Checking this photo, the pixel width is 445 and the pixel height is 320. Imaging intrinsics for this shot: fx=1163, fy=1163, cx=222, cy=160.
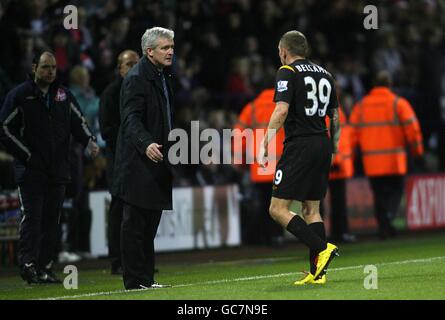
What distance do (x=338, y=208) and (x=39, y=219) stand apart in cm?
685

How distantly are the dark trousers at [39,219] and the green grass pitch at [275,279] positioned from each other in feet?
1.10

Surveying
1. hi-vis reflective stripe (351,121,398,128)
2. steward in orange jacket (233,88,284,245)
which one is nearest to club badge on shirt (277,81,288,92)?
steward in orange jacket (233,88,284,245)

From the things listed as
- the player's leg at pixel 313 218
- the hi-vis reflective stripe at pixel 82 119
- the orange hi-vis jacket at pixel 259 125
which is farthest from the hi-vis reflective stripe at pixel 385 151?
the player's leg at pixel 313 218

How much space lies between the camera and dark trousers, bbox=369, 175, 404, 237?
17.6 metres

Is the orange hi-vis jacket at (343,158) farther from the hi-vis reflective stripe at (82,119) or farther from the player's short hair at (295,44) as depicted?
the player's short hair at (295,44)

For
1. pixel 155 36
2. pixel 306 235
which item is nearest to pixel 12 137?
pixel 155 36

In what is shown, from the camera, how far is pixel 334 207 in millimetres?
17219

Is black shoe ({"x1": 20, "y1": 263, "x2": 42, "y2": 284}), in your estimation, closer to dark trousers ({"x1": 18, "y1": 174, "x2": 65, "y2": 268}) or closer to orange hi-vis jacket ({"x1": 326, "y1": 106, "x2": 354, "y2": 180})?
dark trousers ({"x1": 18, "y1": 174, "x2": 65, "y2": 268})

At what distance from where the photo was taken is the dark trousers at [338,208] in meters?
17.2

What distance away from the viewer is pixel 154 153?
945cm

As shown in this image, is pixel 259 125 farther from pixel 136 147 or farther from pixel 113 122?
pixel 136 147
